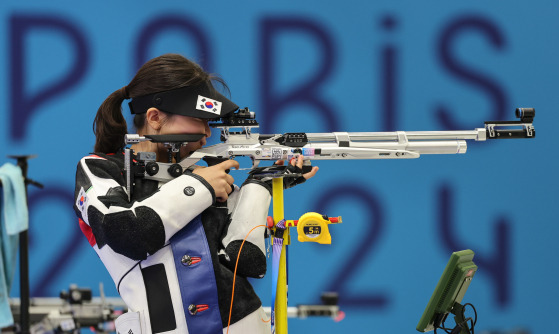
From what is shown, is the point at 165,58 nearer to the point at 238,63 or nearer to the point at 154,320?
the point at 154,320

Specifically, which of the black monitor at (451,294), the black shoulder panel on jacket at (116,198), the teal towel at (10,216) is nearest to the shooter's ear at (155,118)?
the black shoulder panel on jacket at (116,198)

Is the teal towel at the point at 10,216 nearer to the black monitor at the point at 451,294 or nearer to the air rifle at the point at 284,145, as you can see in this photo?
the air rifle at the point at 284,145

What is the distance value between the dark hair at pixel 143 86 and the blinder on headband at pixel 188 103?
17 mm

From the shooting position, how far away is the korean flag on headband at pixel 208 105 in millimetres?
1805

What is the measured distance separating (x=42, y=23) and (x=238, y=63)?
3.14 feet

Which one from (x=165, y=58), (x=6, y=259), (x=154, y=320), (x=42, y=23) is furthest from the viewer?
(x=42, y=23)

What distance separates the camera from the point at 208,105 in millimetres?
1816

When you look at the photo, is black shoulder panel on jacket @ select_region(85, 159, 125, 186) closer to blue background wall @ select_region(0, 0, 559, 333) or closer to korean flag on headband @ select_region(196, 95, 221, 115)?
korean flag on headband @ select_region(196, 95, 221, 115)

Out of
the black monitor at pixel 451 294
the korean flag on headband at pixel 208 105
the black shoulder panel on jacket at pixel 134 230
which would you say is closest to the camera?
the black shoulder panel on jacket at pixel 134 230

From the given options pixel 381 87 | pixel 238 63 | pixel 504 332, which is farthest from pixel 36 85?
pixel 504 332

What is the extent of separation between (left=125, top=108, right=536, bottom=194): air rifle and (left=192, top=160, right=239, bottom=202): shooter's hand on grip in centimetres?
8

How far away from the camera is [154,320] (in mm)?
1632

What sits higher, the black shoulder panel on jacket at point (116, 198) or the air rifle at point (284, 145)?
the air rifle at point (284, 145)

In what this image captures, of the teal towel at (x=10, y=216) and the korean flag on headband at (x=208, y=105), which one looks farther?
the teal towel at (x=10, y=216)
